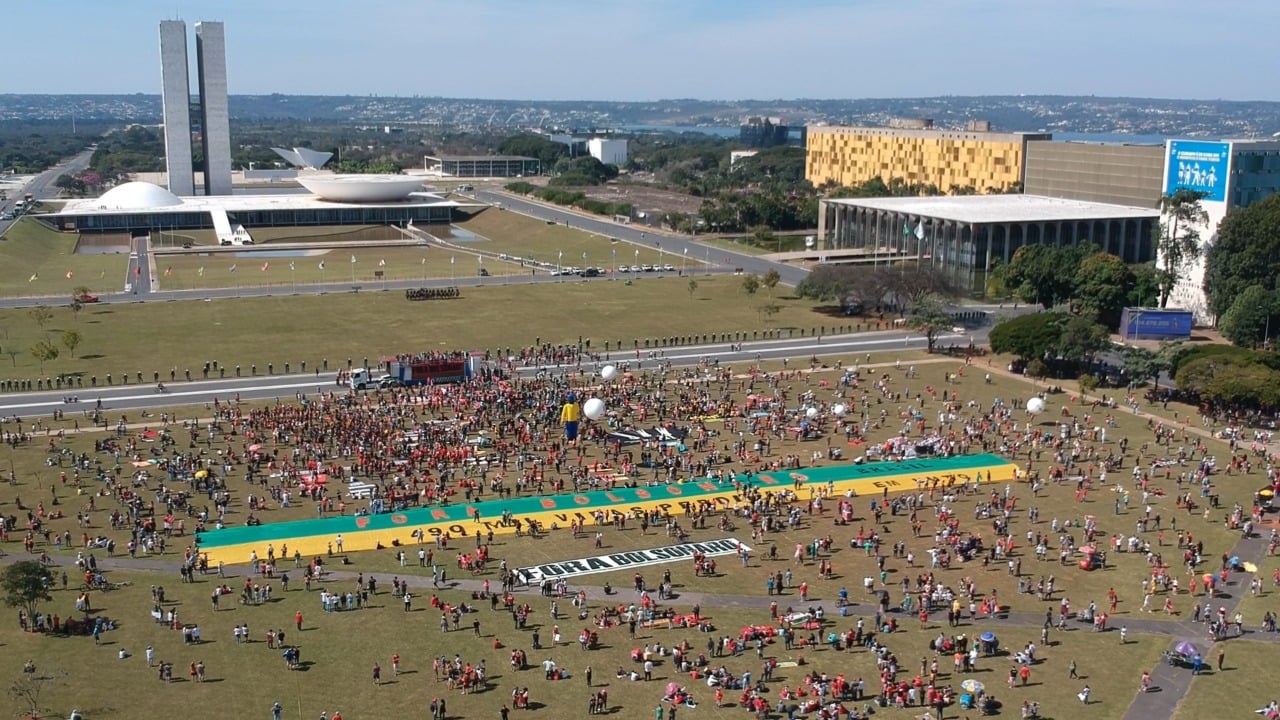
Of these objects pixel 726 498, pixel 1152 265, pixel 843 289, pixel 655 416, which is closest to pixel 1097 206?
pixel 1152 265

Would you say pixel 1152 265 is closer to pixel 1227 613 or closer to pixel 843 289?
pixel 843 289

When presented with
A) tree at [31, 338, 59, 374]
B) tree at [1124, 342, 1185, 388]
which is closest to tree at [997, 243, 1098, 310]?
tree at [1124, 342, 1185, 388]

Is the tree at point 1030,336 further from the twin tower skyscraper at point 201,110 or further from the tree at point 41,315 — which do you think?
the twin tower skyscraper at point 201,110

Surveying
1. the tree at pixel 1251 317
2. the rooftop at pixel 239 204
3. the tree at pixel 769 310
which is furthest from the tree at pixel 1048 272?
the rooftop at pixel 239 204

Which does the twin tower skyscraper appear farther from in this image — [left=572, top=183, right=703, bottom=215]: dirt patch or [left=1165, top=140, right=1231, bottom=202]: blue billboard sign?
[left=1165, top=140, right=1231, bottom=202]: blue billboard sign

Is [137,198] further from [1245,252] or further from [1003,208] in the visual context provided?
[1245,252]

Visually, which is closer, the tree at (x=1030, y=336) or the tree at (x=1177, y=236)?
the tree at (x=1030, y=336)
